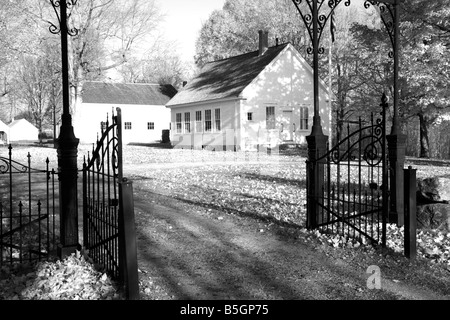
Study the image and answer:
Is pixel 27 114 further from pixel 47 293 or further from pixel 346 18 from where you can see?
pixel 47 293

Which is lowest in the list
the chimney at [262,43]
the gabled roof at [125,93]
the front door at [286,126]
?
the front door at [286,126]

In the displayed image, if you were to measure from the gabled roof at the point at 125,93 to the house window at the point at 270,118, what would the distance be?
2109 centimetres

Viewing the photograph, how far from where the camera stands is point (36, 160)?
2248 cm

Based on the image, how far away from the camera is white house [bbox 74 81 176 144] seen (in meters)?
44.2

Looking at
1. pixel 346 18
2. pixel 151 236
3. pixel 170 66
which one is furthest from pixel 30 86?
pixel 151 236

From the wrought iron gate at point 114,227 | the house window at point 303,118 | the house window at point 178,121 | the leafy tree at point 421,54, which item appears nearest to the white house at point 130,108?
the house window at point 178,121

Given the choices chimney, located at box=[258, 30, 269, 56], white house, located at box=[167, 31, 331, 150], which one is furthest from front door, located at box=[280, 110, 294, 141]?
chimney, located at box=[258, 30, 269, 56]

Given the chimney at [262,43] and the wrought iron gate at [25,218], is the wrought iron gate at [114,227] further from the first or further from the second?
the chimney at [262,43]

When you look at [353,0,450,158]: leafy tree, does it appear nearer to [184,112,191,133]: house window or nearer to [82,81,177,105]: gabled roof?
[184,112,191,133]: house window

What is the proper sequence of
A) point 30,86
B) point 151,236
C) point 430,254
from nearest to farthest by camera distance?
point 430,254, point 151,236, point 30,86

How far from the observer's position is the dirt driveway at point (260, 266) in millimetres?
4801

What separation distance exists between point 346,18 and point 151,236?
39210 mm

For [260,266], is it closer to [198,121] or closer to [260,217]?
[260,217]

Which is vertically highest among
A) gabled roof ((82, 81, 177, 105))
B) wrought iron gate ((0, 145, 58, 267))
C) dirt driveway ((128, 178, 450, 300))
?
gabled roof ((82, 81, 177, 105))
